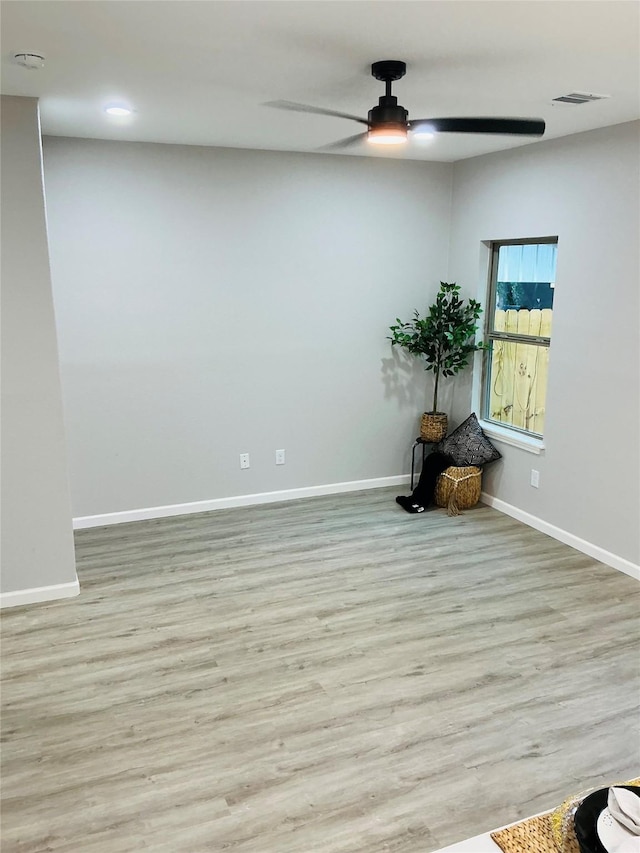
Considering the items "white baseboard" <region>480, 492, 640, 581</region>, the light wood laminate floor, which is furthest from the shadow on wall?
the light wood laminate floor

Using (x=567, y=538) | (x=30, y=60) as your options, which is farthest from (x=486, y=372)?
(x=30, y=60)

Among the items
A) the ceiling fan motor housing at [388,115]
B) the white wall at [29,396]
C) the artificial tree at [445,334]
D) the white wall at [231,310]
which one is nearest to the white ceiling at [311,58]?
the ceiling fan motor housing at [388,115]

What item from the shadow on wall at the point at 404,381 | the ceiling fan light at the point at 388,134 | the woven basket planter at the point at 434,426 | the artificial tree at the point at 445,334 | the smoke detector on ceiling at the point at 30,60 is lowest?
the woven basket planter at the point at 434,426

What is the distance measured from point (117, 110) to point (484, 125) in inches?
75.1

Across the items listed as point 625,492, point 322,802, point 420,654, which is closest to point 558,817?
point 322,802

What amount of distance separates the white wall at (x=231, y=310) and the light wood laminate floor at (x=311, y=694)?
2.49 feet

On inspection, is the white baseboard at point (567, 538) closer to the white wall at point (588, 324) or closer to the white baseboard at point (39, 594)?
the white wall at point (588, 324)

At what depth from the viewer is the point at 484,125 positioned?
2510 millimetres

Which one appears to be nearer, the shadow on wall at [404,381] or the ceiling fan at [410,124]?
the ceiling fan at [410,124]

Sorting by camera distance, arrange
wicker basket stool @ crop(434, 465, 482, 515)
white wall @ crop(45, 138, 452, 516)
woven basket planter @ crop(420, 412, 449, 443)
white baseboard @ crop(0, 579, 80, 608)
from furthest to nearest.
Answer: woven basket planter @ crop(420, 412, 449, 443) < wicker basket stool @ crop(434, 465, 482, 515) < white wall @ crop(45, 138, 452, 516) < white baseboard @ crop(0, 579, 80, 608)

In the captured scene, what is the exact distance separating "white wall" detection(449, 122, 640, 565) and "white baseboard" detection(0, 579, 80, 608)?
2.99m

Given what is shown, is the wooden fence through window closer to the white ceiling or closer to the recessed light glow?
the white ceiling

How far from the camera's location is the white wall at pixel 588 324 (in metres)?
3.79

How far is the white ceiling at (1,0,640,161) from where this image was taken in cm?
210
